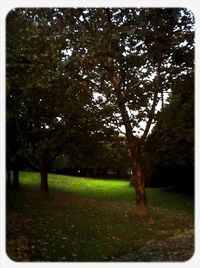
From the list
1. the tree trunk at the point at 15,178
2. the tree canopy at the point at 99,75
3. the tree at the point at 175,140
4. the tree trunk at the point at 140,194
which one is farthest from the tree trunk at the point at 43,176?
the tree at the point at 175,140

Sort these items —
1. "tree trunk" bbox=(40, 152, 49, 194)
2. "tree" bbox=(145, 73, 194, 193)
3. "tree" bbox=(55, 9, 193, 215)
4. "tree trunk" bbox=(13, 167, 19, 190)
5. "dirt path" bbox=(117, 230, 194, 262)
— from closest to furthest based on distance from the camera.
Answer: "dirt path" bbox=(117, 230, 194, 262) → "tree trunk" bbox=(13, 167, 19, 190) → "tree trunk" bbox=(40, 152, 49, 194) → "tree" bbox=(55, 9, 193, 215) → "tree" bbox=(145, 73, 194, 193)

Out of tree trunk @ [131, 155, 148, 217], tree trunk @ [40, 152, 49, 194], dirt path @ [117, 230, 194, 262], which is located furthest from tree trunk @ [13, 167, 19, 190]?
tree trunk @ [131, 155, 148, 217]

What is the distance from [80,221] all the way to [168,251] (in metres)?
1.86

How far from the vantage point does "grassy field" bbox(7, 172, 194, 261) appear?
7.78 metres

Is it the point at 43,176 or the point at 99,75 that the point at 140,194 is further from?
the point at 99,75

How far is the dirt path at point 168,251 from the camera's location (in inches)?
303

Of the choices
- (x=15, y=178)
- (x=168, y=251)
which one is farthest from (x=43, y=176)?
(x=168, y=251)

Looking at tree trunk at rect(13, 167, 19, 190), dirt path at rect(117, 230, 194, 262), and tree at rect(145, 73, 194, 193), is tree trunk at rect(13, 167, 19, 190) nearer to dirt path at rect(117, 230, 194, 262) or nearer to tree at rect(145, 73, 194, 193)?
dirt path at rect(117, 230, 194, 262)

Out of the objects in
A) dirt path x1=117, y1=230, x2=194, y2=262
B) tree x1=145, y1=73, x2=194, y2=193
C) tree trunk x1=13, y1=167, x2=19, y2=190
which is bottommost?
dirt path x1=117, y1=230, x2=194, y2=262

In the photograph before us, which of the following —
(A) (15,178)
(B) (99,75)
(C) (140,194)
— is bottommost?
(C) (140,194)

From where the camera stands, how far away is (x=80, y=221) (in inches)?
361

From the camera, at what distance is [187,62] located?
9.85 metres

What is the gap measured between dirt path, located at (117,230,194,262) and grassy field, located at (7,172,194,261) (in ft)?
0.64
